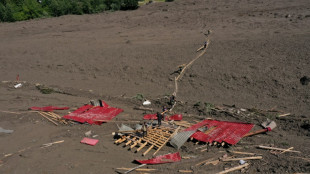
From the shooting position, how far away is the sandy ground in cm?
1016

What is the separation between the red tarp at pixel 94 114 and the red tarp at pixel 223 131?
455 cm

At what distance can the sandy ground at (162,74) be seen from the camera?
400 inches

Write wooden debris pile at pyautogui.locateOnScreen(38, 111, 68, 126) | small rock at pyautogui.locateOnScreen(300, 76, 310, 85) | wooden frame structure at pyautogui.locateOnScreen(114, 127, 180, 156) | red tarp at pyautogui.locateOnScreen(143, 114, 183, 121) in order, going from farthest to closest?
small rock at pyautogui.locateOnScreen(300, 76, 310, 85) → wooden debris pile at pyautogui.locateOnScreen(38, 111, 68, 126) → red tarp at pyautogui.locateOnScreen(143, 114, 183, 121) → wooden frame structure at pyautogui.locateOnScreen(114, 127, 180, 156)

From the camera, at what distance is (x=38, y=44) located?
84.7 feet

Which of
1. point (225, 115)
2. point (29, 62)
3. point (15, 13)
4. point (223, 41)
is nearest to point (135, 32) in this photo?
point (223, 41)

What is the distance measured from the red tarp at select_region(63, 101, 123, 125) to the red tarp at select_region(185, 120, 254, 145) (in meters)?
4.55

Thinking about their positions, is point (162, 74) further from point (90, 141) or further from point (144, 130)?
point (90, 141)

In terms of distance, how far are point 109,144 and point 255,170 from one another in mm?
6058

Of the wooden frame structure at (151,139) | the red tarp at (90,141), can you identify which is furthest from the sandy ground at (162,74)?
the wooden frame structure at (151,139)

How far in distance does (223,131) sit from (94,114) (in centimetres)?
691

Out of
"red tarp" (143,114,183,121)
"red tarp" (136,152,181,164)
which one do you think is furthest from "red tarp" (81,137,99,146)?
"red tarp" (143,114,183,121)

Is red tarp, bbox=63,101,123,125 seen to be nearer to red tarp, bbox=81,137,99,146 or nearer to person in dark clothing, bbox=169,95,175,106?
red tarp, bbox=81,137,99,146

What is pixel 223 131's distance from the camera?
1070cm

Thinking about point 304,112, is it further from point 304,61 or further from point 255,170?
point 255,170
